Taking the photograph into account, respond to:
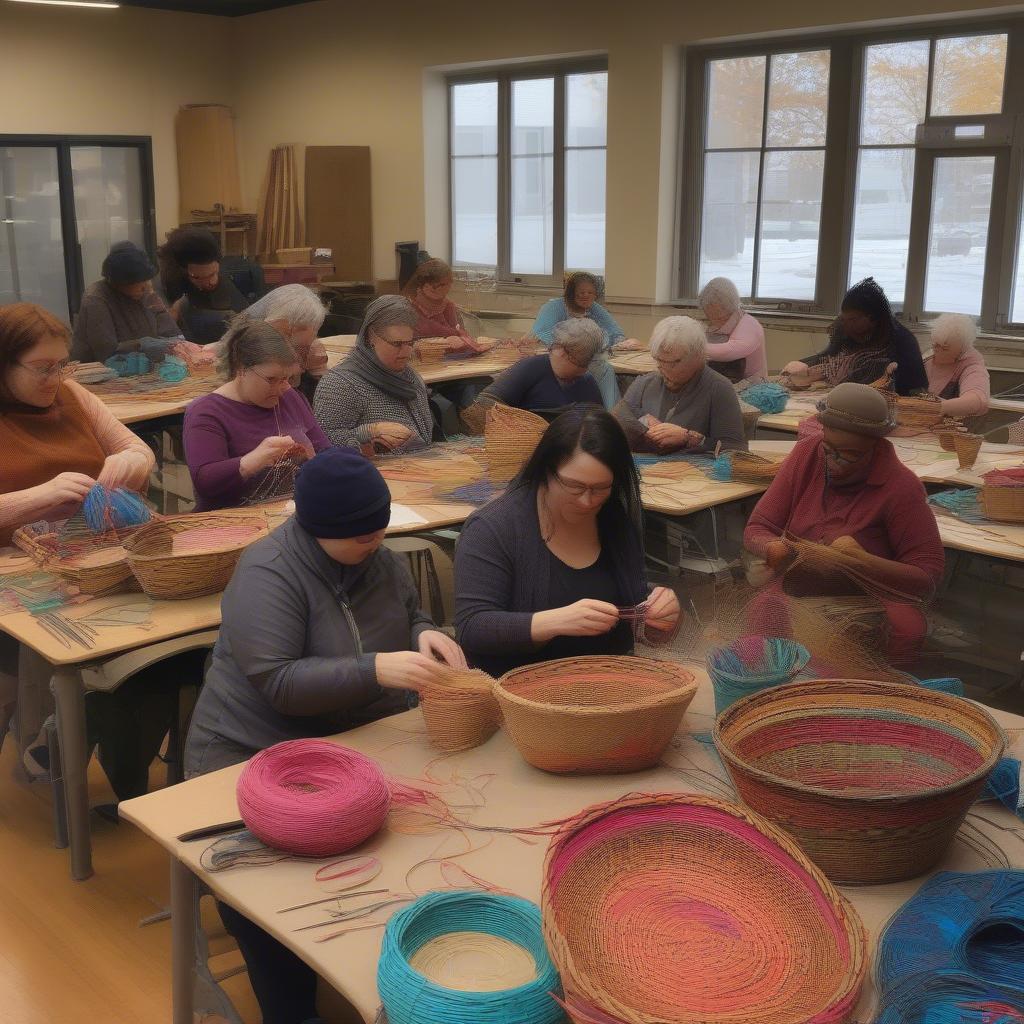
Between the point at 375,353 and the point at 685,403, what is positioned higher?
the point at 375,353

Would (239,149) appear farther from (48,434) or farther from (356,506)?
(356,506)

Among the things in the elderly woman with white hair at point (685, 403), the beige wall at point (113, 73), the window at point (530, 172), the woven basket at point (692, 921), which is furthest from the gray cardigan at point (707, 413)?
the beige wall at point (113, 73)

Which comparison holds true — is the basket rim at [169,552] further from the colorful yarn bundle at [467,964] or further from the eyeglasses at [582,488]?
the colorful yarn bundle at [467,964]

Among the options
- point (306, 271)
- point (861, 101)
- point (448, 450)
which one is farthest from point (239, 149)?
point (448, 450)

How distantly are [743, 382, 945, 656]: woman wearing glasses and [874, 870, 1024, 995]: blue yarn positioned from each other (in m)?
1.29

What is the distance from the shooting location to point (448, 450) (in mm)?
4457

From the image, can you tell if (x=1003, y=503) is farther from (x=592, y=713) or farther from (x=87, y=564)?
(x=87, y=564)

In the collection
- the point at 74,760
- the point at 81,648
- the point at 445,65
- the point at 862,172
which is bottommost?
the point at 74,760

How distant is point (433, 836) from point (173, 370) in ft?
14.0

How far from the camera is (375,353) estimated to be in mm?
4309

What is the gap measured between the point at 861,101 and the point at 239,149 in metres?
5.96

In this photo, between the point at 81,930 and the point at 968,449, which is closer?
the point at 81,930

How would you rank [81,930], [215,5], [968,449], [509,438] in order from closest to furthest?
[81,930], [509,438], [968,449], [215,5]

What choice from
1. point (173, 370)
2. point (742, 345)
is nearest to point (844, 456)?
point (742, 345)
